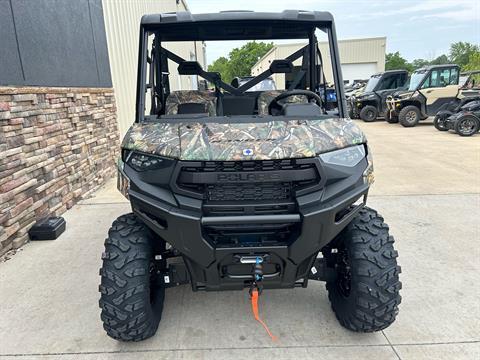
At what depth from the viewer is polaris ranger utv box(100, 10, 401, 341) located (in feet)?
7.11

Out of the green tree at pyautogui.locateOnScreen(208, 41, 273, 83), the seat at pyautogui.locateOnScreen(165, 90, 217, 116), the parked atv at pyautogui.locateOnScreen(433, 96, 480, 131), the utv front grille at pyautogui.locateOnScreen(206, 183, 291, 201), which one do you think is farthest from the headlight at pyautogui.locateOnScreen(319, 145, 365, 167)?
the green tree at pyautogui.locateOnScreen(208, 41, 273, 83)

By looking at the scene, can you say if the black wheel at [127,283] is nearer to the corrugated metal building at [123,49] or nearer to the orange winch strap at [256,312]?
the orange winch strap at [256,312]

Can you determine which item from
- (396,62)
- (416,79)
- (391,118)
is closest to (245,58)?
(396,62)

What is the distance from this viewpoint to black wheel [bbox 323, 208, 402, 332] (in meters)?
2.41

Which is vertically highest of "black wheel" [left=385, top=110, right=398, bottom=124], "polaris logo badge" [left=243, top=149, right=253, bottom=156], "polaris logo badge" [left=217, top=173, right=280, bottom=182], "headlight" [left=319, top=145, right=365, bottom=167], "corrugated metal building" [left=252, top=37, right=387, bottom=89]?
"corrugated metal building" [left=252, top=37, right=387, bottom=89]

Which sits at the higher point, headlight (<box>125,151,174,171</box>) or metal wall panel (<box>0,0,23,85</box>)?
metal wall panel (<box>0,0,23,85</box>)

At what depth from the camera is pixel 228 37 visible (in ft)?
11.2

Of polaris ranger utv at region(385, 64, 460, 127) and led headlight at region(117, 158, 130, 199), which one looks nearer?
led headlight at region(117, 158, 130, 199)

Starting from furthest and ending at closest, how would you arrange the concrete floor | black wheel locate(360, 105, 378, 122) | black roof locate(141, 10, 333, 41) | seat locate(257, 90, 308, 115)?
black wheel locate(360, 105, 378, 122), seat locate(257, 90, 308, 115), black roof locate(141, 10, 333, 41), the concrete floor

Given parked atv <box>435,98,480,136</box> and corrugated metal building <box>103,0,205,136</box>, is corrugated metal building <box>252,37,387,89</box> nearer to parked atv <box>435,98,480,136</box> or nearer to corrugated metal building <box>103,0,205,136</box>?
parked atv <box>435,98,480,136</box>

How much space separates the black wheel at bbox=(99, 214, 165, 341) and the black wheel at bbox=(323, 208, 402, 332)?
4.31 feet

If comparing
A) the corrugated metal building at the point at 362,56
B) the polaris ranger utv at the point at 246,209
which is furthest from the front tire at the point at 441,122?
the corrugated metal building at the point at 362,56

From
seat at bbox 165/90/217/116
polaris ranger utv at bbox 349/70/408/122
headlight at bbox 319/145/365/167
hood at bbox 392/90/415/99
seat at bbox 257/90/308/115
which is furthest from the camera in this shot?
polaris ranger utv at bbox 349/70/408/122

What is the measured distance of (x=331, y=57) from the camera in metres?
2.83
